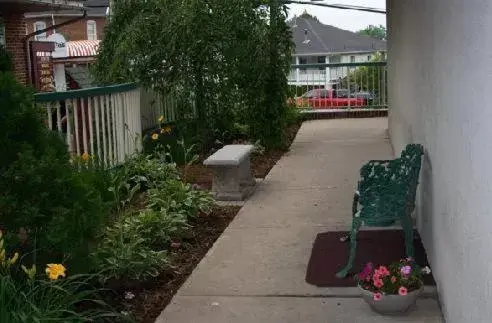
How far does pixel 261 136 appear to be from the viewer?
10617 millimetres

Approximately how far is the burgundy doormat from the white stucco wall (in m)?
0.24

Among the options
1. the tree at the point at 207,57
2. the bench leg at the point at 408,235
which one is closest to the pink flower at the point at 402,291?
the bench leg at the point at 408,235

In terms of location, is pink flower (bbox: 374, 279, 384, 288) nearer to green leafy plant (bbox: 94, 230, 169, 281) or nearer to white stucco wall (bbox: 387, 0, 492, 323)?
white stucco wall (bbox: 387, 0, 492, 323)

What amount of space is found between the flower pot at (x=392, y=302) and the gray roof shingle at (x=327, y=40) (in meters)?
39.6

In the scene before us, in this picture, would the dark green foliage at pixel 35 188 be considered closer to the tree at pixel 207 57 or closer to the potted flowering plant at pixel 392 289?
the potted flowering plant at pixel 392 289

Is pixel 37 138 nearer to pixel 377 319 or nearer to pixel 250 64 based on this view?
pixel 377 319

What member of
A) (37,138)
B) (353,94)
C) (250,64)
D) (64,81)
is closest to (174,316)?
(37,138)

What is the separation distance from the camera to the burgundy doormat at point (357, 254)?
466cm

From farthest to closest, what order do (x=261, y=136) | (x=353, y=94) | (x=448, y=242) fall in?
1. (x=353, y=94)
2. (x=261, y=136)
3. (x=448, y=242)

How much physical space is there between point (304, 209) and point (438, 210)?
2849mm

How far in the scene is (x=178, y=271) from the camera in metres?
5.09

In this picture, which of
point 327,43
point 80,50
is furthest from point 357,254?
point 327,43

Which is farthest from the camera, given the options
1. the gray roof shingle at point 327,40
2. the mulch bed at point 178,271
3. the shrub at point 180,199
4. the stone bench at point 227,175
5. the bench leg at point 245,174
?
the gray roof shingle at point 327,40

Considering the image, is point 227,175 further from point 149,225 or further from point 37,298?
point 37,298
